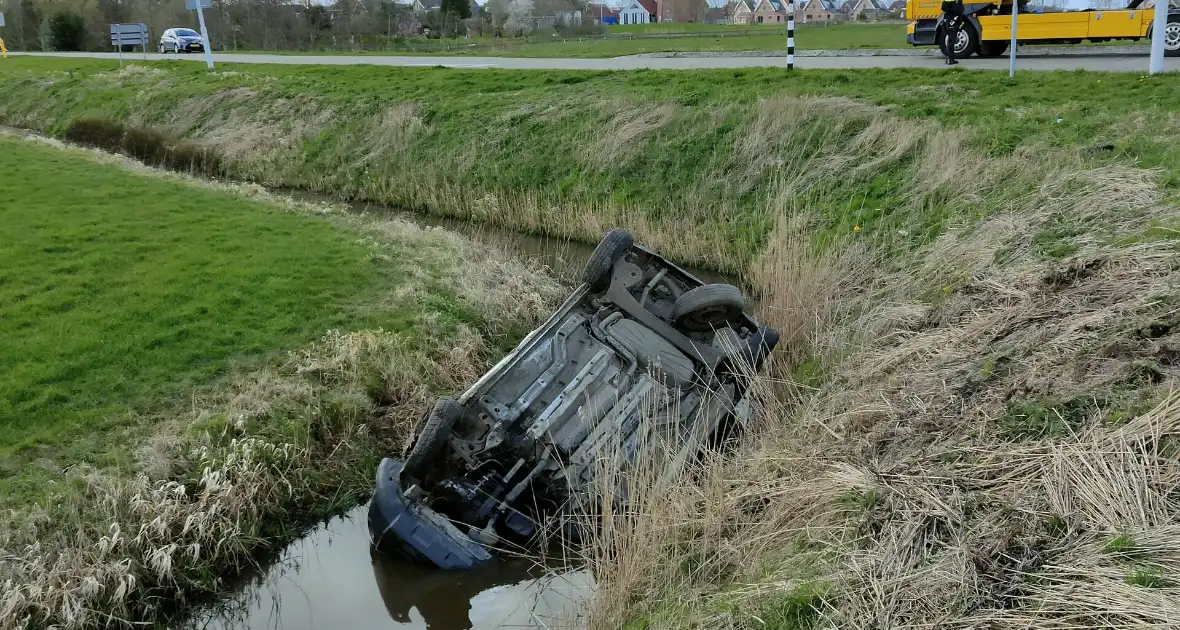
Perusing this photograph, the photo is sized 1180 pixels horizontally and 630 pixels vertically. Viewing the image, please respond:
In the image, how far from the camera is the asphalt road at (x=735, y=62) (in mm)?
14930

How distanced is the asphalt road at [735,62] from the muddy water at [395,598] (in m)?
13.4

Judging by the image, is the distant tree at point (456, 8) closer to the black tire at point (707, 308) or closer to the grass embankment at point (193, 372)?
the grass embankment at point (193, 372)

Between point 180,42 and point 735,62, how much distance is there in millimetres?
27704

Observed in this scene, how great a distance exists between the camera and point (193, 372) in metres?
7.23

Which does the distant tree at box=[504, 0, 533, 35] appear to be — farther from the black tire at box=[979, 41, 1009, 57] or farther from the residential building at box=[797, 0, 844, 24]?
the black tire at box=[979, 41, 1009, 57]

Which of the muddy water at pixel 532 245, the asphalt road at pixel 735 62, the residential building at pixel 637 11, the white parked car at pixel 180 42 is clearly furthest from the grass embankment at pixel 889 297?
the residential building at pixel 637 11

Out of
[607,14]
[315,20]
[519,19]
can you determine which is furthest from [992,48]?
[607,14]

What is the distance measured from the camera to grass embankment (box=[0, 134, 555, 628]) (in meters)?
5.34

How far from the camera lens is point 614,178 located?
45.9 feet

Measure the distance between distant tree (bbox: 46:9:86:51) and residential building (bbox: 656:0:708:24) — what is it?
1651 inches

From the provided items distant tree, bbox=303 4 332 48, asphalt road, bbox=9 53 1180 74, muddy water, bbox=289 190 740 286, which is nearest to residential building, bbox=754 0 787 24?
distant tree, bbox=303 4 332 48

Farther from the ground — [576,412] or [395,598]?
[576,412]

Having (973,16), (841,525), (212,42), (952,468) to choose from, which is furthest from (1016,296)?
(212,42)

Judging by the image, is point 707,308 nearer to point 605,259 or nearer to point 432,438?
point 605,259
